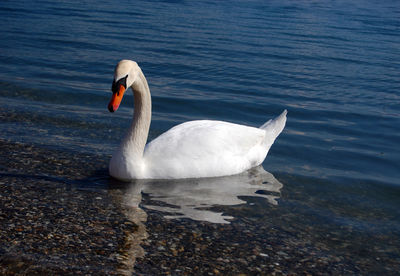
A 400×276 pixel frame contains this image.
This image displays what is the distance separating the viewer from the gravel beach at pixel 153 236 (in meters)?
4.77

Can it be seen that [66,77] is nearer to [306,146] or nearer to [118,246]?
[306,146]

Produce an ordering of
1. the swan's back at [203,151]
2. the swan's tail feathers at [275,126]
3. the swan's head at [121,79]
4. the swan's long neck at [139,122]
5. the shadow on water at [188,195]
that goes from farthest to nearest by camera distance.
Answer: the swan's tail feathers at [275,126] < the swan's back at [203,151] < the swan's long neck at [139,122] < the swan's head at [121,79] < the shadow on water at [188,195]

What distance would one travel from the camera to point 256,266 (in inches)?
198

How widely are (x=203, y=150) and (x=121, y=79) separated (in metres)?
1.62

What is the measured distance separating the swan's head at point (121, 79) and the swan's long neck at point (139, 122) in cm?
31

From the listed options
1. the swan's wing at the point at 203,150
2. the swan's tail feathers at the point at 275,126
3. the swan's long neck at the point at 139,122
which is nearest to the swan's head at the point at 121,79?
the swan's long neck at the point at 139,122

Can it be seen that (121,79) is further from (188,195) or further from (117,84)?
(188,195)

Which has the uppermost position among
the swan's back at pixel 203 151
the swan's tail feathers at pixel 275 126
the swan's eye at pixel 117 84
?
the swan's eye at pixel 117 84

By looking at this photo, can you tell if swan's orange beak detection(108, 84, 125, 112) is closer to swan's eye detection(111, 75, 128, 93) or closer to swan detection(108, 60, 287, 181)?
swan's eye detection(111, 75, 128, 93)

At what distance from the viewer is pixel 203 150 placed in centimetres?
748

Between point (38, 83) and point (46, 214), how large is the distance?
7259 mm

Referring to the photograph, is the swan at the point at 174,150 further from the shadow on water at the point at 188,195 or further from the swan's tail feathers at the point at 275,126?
the swan's tail feathers at the point at 275,126

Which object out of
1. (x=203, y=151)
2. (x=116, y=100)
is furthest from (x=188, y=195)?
(x=116, y=100)

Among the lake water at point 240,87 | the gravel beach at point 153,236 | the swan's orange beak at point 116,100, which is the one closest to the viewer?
the gravel beach at point 153,236
